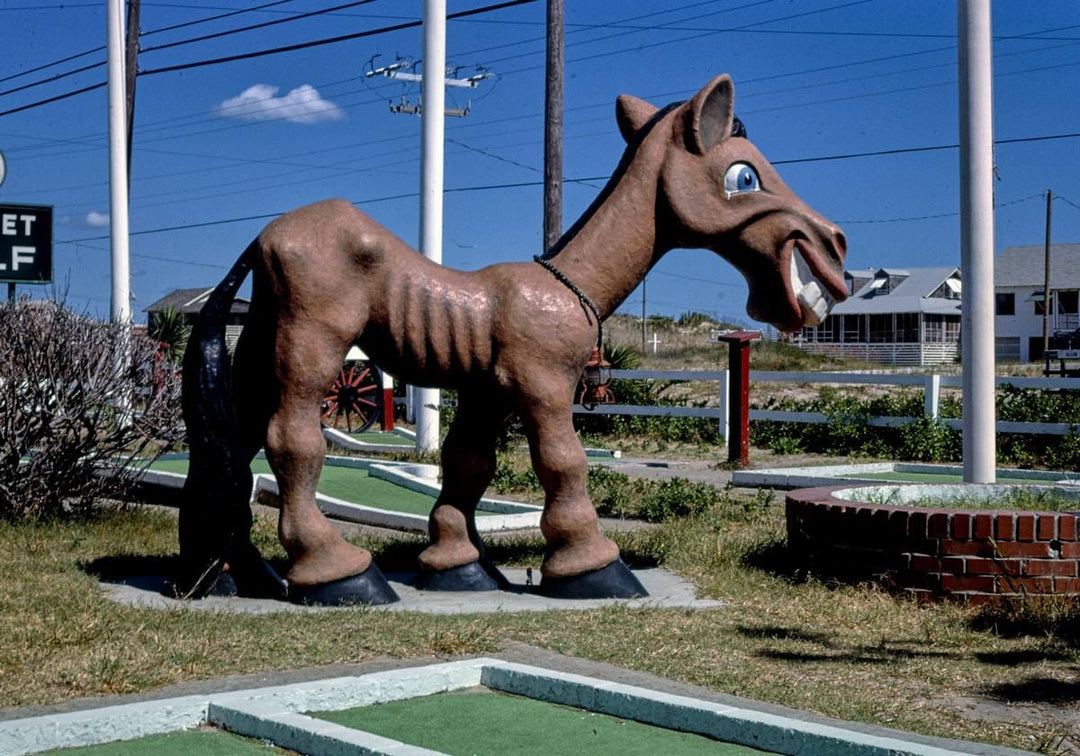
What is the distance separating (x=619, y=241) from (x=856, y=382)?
12494 mm

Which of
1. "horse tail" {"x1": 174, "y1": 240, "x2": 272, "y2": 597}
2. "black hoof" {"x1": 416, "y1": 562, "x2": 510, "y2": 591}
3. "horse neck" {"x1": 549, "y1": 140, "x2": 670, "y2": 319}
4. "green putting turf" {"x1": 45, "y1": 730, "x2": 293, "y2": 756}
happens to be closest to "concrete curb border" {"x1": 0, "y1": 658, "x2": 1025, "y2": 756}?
"green putting turf" {"x1": 45, "y1": 730, "x2": 293, "y2": 756}

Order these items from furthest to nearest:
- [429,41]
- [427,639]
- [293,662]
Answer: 1. [429,41]
2. [427,639]
3. [293,662]

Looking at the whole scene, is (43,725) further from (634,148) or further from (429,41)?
(429,41)

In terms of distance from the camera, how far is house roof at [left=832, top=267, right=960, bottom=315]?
63375 mm

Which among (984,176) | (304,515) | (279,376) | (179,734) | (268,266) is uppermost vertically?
(984,176)

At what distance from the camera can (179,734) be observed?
181 inches

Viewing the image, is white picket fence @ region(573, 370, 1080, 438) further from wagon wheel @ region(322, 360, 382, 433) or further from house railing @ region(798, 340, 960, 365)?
house railing @ region(798, 340, 960, 365)

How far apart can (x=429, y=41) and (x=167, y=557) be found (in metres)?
7.19

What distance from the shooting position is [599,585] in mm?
7199

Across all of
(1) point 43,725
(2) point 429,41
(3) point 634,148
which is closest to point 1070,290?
(2) point 429,41

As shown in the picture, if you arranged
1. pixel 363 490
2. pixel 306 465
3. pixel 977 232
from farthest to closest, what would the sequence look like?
pixel 363 490 < pixel 977 232 < pixel 306 465

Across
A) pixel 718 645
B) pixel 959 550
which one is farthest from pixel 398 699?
pixel 959 550

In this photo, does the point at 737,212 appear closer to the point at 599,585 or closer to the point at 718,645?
the point at 599,585

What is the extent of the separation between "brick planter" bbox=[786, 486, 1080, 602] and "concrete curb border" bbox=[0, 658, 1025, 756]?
2483 millimetres
